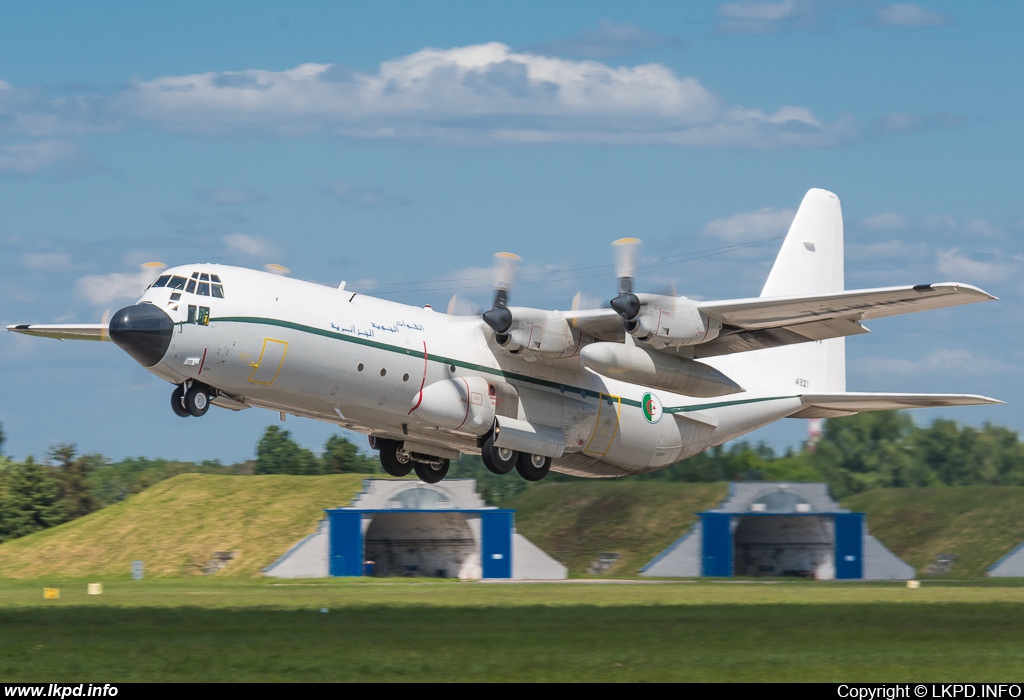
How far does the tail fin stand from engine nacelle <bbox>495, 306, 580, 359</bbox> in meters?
7.22

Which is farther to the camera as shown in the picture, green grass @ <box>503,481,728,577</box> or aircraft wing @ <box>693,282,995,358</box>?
green grass @ <box>503,481,728,577</box>

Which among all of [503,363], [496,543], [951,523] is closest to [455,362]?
[503,363]

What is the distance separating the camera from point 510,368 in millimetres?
26094

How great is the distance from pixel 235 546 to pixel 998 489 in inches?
1112

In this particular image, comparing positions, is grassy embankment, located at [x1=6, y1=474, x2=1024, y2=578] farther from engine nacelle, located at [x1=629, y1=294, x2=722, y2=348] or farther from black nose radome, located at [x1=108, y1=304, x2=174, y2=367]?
black nose radome, located at [x1=108, y1=304, x2=174, y2=367]

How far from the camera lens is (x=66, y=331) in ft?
88.3

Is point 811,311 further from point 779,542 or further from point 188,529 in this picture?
point 188,529

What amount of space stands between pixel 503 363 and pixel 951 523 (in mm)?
27366

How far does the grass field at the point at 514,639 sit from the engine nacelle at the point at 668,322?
5319 mm

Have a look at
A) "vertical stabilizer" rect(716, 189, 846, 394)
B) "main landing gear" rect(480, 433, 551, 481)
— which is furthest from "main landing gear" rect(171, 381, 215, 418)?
Answer: "vertical stabilizer" rect(716, 189, 846, 394)

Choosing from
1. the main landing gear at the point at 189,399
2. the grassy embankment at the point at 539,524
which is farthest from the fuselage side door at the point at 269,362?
the grassy embankment at the point at 539,524

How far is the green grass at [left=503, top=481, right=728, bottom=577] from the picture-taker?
1880 inches

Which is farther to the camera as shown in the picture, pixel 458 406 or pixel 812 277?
pixel 812 277
